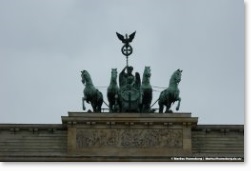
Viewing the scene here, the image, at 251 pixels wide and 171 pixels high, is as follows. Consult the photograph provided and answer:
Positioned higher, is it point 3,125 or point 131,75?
point 131,75

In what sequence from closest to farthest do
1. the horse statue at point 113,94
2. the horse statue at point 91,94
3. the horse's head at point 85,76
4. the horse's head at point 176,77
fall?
the horse statue at point 113,94 < the horse statue at point 91,94 < the horse's head at point 85,76 < the horse's head at point 176,77

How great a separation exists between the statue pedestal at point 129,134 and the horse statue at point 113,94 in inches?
19.1

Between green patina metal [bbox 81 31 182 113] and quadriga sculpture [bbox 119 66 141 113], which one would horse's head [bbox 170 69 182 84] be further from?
quadriga sculpture [bbox 119 66 141 113]

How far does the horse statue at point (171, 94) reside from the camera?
87.2 ft

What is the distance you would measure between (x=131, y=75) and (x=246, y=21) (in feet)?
50.5

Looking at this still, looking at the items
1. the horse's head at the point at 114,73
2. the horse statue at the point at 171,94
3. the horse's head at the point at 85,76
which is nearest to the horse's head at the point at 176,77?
the horse statue at the point at 171,94

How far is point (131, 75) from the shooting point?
2709cm

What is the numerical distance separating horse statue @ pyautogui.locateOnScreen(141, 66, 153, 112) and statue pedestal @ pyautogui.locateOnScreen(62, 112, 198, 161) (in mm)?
442

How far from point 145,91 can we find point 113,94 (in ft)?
3.41

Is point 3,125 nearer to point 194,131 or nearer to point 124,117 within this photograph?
point 124,117

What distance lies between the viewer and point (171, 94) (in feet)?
87.1

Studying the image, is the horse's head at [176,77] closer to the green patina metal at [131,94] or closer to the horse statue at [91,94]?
the green patina metal at [131,94]

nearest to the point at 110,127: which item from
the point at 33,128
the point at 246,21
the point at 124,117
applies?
the point at 124,117

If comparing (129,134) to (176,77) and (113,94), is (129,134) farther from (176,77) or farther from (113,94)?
(176,77)
